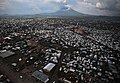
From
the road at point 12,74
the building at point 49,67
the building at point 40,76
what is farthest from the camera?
the building at point 49,67

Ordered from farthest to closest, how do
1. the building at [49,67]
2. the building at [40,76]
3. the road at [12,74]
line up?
the building at [49,67] < the building at [40,76] < the road at [12,74]

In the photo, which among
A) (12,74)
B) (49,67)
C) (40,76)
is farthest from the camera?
(49,67)

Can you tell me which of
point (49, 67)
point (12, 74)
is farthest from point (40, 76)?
point (12, 74)

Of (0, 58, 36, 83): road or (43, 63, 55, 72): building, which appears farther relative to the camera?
(43, 63, 55, 72): building

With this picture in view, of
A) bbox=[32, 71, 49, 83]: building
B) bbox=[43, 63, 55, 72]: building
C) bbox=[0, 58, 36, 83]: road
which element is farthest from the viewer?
bbox=[43, 63, 55, 72]: building

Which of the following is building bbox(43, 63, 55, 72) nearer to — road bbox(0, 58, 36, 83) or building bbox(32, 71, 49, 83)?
building bbox(32, 71, 49, 83)

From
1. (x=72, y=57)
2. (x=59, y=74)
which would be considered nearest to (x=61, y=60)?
(x=72, y=57)

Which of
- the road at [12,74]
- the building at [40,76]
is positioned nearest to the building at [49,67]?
the building at [40,76]

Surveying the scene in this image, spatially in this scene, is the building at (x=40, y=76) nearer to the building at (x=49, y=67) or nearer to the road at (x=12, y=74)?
the road at (x=12, y=74)

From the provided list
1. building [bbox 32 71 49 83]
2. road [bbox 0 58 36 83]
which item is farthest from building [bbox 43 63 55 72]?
road [bbox 0 58 36 83]

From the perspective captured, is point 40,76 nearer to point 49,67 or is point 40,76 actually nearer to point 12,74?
point 49,67

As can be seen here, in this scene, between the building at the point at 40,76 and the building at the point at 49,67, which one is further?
the building at the point at 49,67
